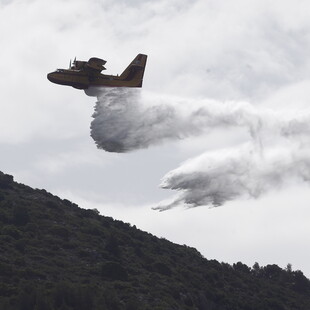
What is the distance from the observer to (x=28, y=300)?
71.1 metres

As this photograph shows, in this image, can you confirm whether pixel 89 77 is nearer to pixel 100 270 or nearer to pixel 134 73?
pixel 134 73

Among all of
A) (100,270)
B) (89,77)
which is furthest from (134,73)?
(100,270)

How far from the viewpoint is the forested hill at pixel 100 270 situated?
77000mm

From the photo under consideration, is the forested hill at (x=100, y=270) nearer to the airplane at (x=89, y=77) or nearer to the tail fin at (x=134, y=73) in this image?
the airplane at (x=89, y=77)

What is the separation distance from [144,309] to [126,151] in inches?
669

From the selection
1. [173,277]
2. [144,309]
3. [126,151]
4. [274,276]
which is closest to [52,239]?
[173,277]

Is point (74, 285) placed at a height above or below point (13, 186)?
below

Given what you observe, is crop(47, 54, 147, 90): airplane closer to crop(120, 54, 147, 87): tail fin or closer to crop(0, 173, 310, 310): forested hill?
crop(120, 54, 147, 87): tail fin

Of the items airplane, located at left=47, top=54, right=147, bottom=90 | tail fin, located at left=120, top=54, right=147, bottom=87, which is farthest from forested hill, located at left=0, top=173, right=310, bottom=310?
tail fin, located at left=120, top=54, right=147, bottom=87

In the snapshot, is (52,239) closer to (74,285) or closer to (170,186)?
(74,285)

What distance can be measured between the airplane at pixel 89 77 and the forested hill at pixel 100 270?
19.5m

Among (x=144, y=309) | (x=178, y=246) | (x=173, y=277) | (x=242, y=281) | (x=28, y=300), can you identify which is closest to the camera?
(x=28, y=300)

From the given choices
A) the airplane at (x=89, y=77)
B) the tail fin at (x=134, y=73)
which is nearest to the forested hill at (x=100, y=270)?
the airplane at (x=89, y=77)

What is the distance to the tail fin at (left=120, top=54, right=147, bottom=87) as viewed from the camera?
77062mm
